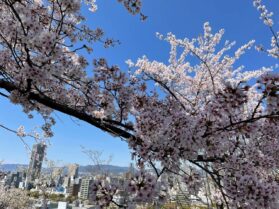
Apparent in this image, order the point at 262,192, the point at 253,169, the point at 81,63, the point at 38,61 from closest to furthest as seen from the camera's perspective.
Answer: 1. the point at 262,192
2. the point at 38,61
3. the point at 253,169
4. the point at 81,63

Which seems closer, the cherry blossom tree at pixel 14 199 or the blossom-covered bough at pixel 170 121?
the blossom-covered bough at pixel 170 121

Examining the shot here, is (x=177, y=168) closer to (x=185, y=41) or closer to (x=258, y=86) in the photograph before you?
(x=258, y=86)

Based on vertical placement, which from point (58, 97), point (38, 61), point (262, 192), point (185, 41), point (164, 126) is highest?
point (185, 41)

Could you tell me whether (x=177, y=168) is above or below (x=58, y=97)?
below

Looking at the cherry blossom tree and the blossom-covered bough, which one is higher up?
the blossom-covered bough

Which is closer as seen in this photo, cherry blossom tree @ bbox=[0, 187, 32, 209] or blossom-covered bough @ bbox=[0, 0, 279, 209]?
blossom-covered bough @ bbox=[0, 0, 279, 209]

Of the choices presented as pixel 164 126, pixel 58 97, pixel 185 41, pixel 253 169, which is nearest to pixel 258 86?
pixel 164 126

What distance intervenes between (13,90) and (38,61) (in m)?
0.88

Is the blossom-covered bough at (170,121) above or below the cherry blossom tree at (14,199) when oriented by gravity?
above

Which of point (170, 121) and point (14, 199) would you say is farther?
point (14, 199)

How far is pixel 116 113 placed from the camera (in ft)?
16.0

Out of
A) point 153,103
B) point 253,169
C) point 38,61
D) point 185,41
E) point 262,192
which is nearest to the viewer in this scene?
point 262,192

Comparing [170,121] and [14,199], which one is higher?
[170,121]

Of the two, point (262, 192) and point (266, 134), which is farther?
point (266, 134)
